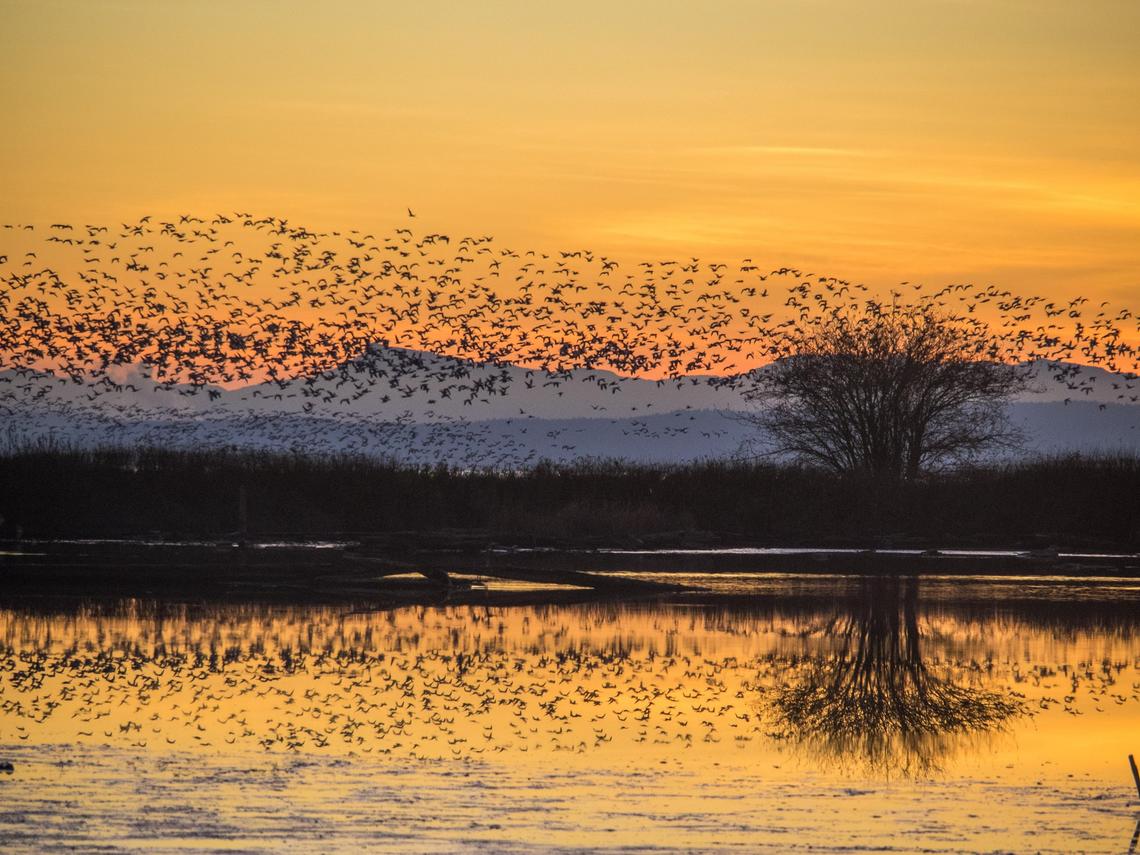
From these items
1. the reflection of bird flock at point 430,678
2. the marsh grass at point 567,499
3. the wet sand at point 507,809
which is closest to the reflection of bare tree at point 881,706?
the reflection of bird flock at point 430,678

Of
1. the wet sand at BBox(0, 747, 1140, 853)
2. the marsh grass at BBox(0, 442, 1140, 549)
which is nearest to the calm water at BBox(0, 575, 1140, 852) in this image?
the wet sand at BBox(0, 747, 1140, 853)

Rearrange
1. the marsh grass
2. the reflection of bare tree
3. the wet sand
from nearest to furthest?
1. the wet sand
2. the reflection of bare tree
3. the marsh grass

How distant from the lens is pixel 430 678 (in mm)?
18062

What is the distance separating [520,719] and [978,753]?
4.08m

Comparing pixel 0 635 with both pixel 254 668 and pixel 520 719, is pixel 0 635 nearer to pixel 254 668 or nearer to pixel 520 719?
pixel 254 668

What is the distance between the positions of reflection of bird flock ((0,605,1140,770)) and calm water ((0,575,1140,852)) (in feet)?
0.19

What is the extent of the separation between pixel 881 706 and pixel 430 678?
4749 millimetres

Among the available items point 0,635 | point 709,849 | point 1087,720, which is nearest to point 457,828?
point 709,849

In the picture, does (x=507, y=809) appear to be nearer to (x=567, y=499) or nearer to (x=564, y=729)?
(x=564, y=729)

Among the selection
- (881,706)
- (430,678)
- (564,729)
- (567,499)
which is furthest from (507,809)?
(567,499)

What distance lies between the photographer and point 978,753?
1418cm

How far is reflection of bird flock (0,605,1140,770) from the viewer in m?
14.6

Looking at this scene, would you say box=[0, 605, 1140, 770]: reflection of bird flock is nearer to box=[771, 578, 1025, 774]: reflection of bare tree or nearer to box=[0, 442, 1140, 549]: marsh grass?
box=[771, 578, 1025, 774]: reflection of bare tree

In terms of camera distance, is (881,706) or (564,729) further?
(881,706)
